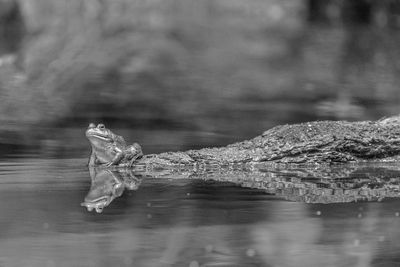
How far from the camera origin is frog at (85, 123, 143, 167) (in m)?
12.4

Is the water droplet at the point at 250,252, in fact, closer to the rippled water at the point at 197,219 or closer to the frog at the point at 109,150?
the rippled water at the point at 197,219

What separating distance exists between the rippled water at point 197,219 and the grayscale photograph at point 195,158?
0.7 inches

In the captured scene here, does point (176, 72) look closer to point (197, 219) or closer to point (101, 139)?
point (101, 139)

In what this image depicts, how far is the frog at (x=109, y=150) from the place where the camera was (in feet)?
40.8

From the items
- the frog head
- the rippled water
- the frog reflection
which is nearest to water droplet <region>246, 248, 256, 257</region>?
the rippled water

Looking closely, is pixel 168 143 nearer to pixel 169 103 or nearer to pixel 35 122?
pixel 35 122

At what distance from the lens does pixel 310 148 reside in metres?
12.6

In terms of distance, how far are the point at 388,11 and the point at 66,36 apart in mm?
25917

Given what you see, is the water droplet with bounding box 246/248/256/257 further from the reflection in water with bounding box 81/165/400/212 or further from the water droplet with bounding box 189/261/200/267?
the reflection in water with bounding box 81/165/400/212

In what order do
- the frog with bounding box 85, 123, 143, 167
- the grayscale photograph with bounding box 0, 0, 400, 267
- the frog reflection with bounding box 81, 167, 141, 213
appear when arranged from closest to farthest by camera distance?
the grayscale photograph with bounding box 0, 0, 400, 267, the frog reflection with bounding box 81, 167, 141, 213, the frog with bounding box 85, 123, 143, 167

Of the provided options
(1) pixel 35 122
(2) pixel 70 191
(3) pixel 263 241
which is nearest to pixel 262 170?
(2) pixel 70 191

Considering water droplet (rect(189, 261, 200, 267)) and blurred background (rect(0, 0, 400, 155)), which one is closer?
water droplet (rect(189, 261, 200, 267))

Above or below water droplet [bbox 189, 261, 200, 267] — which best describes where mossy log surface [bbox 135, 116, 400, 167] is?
above

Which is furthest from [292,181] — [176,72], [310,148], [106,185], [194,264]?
[176,72]
